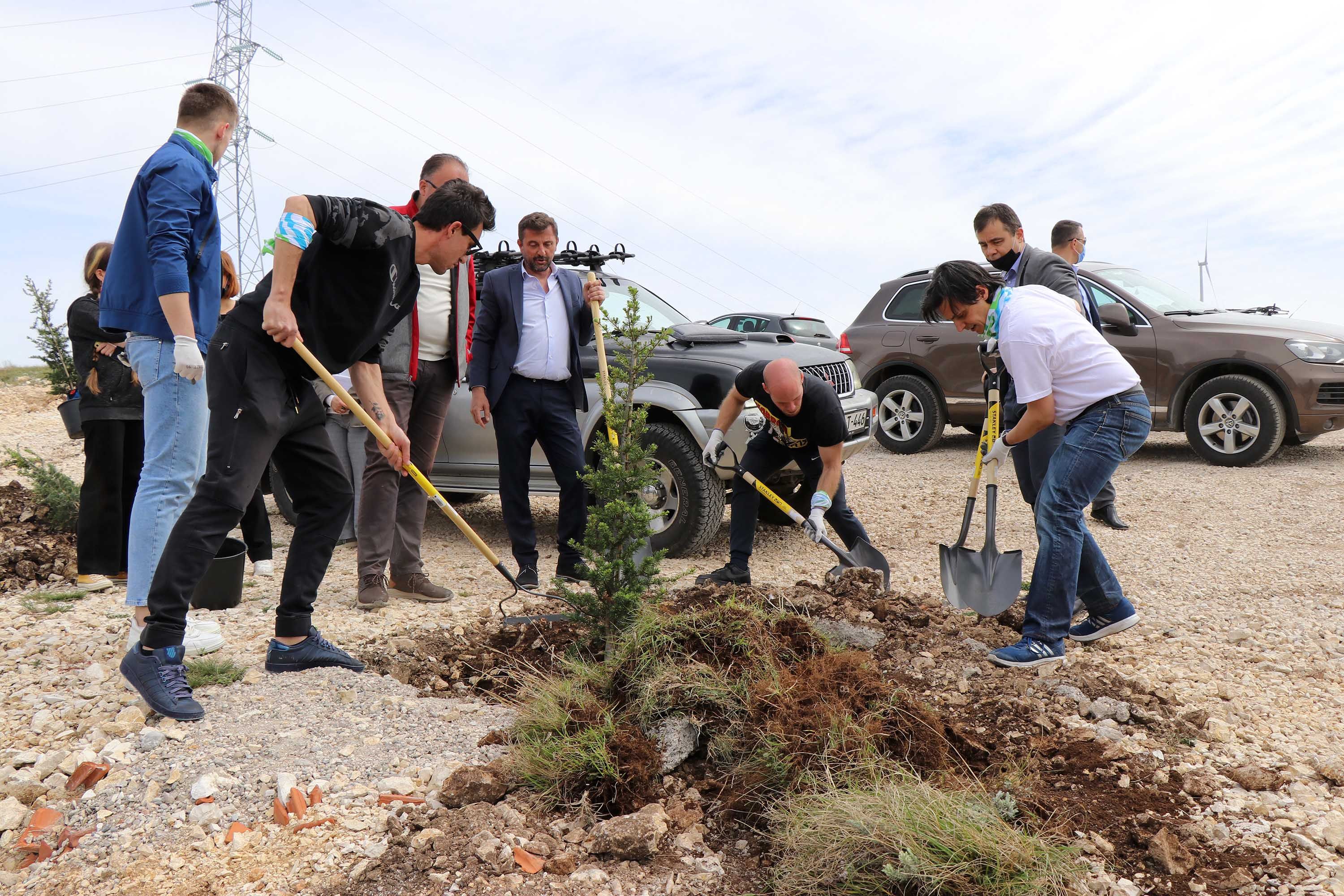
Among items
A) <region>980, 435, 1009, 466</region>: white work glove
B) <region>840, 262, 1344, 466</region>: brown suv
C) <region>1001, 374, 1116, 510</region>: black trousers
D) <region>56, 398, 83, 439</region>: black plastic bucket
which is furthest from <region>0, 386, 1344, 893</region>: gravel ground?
<region>56, 398, 83, 439</region>: black plastic bucket

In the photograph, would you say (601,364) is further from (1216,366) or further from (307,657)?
(1216,366)

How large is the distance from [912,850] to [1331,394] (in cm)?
834

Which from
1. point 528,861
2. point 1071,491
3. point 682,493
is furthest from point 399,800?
point 682,493

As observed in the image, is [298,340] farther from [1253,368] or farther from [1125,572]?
[1253,368]

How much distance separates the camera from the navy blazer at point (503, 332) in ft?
17.4

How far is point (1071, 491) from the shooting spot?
4.04m

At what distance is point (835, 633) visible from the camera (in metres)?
3.98

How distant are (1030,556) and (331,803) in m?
5.16

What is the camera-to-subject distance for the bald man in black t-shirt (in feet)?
17.1

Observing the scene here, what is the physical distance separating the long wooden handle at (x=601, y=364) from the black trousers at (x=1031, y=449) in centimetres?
209

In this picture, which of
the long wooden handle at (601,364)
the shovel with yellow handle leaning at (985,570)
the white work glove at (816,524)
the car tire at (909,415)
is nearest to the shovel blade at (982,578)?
the shovel with yellow handle leaning at (985,570)

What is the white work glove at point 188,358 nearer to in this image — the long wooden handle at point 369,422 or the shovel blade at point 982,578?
the long wooden handle at point 369,422

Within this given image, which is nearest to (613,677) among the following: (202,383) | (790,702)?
(790,702)

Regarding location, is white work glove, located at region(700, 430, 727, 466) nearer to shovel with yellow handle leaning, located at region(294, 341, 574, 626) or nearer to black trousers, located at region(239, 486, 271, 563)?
shovel with yellow handle leaning, located at region(294, 341, 574, 626)
